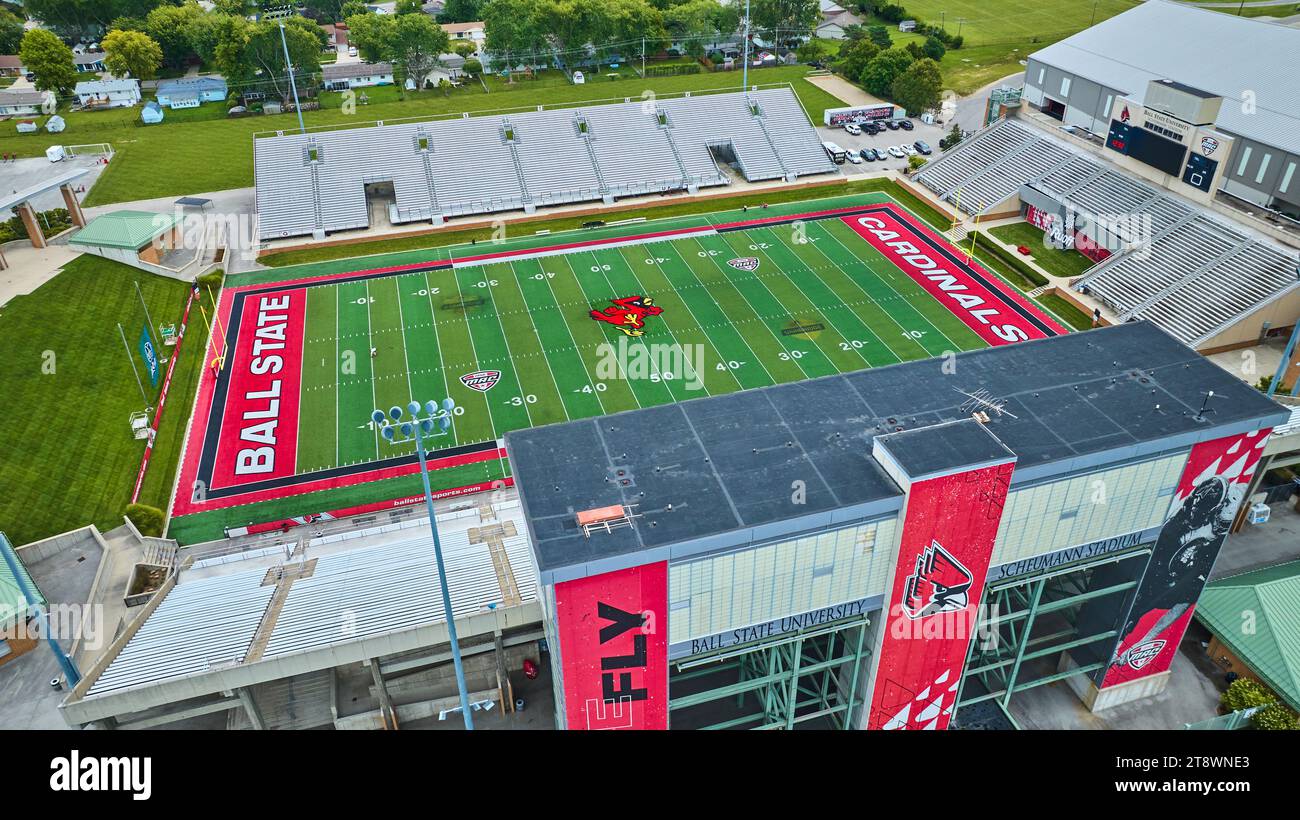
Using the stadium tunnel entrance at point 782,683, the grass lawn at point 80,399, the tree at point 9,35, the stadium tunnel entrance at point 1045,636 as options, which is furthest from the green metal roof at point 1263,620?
the tree at point 9,35

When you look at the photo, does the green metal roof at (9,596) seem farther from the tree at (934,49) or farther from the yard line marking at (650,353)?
the tree at (934,49)

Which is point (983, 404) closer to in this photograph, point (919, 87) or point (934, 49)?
point (919, 87)

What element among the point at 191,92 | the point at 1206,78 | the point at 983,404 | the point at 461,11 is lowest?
the point at 191,92

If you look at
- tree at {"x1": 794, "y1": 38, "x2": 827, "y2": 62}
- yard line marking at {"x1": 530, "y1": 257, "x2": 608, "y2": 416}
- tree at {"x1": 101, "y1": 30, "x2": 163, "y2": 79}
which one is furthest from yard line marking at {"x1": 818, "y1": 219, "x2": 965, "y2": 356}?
tree at {"x1": 101, "y1": 30, "x2": 163, "y2": 79}

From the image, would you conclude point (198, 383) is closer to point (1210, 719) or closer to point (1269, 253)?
point (1210, 719)

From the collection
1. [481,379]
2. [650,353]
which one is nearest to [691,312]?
[650,353]
